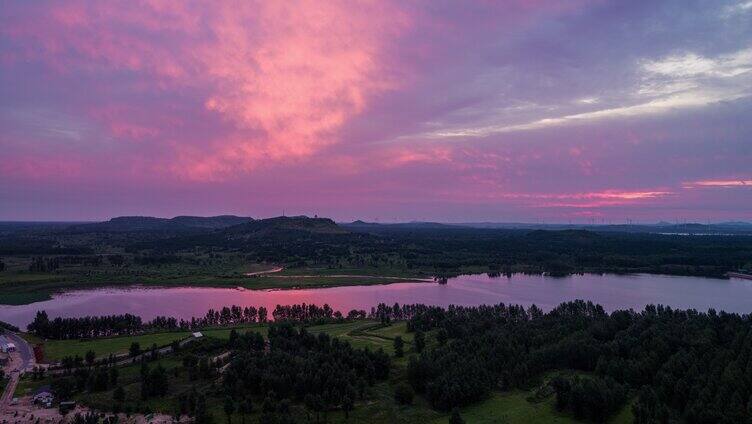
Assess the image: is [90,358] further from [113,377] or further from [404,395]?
[404,395]

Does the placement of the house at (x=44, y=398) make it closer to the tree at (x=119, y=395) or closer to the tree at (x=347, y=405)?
the tree at (x=119, y=395)

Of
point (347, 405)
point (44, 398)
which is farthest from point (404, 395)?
point (44, 398)

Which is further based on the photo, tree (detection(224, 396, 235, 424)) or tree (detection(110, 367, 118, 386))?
tree (detection(110, 367, 118, 386))

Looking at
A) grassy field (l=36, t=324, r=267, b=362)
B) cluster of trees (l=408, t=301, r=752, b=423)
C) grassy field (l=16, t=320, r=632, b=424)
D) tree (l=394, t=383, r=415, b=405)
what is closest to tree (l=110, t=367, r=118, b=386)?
grassy field (l=16, t=320, r=632, b=424)

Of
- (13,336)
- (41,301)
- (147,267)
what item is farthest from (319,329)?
(147,267)

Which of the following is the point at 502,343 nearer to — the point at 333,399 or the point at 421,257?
the point at 333,399

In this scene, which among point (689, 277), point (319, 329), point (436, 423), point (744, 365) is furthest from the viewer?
point (689, 277)

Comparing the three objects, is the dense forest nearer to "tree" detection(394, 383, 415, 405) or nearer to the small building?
"tree" detection(394, 383, 415, 405)
